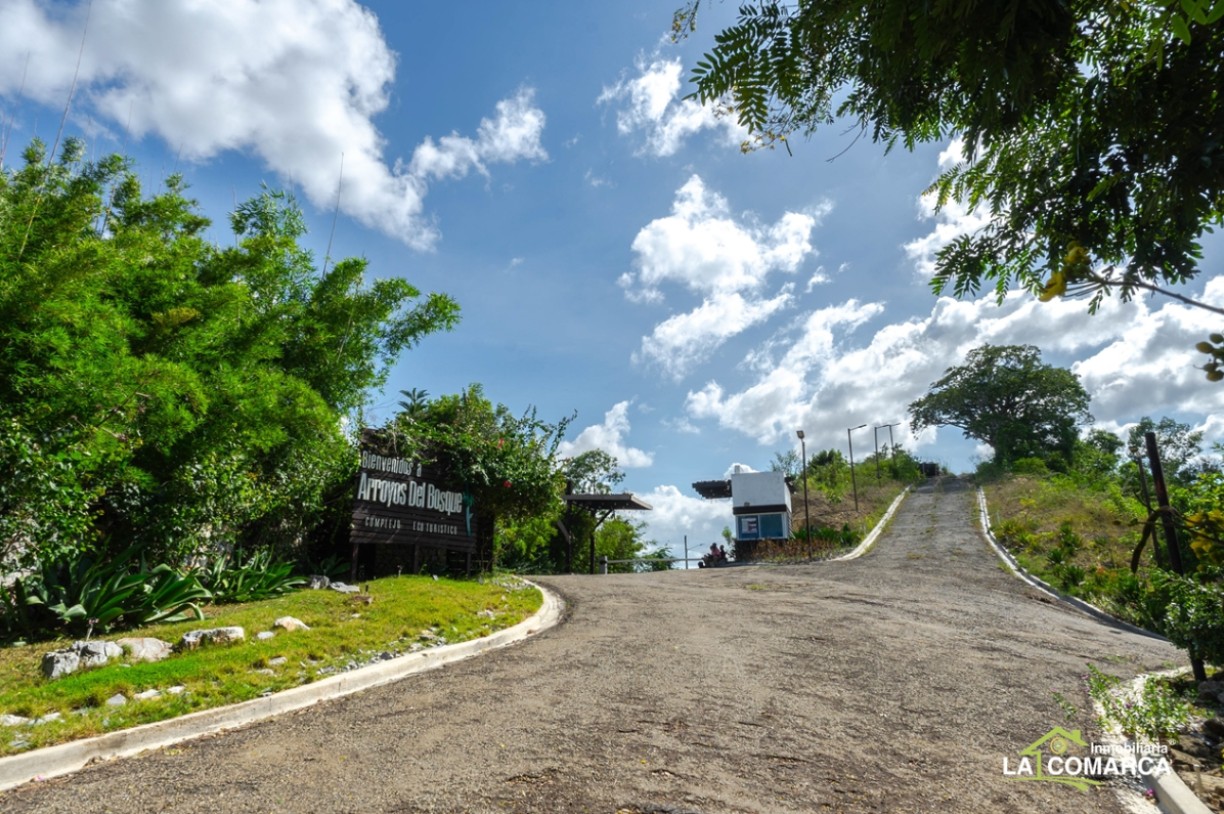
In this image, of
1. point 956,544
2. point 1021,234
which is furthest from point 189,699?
point 956,544

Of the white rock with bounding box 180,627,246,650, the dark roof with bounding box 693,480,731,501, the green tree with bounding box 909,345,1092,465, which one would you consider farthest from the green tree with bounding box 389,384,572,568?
the green tree with bounding box 909,345,1092,465

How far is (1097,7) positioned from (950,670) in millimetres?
6871

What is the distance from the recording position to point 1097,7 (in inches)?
70.2

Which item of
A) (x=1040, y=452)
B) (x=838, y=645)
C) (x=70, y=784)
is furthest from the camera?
(x=1040, y=452)

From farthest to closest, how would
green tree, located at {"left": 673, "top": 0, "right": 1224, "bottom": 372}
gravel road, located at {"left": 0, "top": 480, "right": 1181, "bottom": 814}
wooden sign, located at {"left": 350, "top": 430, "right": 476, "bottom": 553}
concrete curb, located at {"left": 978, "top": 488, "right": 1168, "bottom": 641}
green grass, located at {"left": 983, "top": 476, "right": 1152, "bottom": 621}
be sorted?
green grass, located at {"left": 983, "top": 476, "right": 1152, "bottom": 621}
concrete curb, located at {"left": 978, "top": 488, "right": 1168, "bottom": 641}
wooden sign, located at {"left": 350, "top": 430, "right": 476, "bottom": 553}
gravel road, located at {"left": 0, "top": 480, "right": 1181, "bottom": 814}
green tree, located at {"left": 673, "top": 0, "right": 1224, "bottom": 372}

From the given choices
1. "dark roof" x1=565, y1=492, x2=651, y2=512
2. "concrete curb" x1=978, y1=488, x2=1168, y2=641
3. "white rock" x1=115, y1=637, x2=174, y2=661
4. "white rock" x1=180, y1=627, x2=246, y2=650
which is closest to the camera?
"white rock" x1=115, y1=637, x2=174, y2=661

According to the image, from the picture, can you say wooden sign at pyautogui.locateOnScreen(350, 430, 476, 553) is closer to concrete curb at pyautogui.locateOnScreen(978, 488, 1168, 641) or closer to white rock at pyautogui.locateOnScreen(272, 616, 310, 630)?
white rock at pyautogui.locateOnScreen(272, 616, 310, 630)

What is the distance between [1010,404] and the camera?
51000 millimetres

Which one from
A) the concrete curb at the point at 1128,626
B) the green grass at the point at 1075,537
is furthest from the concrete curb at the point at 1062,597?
the green grass at the point at 1075,537

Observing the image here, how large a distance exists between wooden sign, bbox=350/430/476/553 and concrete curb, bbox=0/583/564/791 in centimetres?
477

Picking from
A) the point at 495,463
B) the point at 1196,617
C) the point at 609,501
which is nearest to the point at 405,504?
the point at 495,463

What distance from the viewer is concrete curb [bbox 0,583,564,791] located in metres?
4.12

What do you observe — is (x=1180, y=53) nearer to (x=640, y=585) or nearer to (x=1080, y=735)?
(x=1080, y=735)

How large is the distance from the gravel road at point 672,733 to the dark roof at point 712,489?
24545 mm
